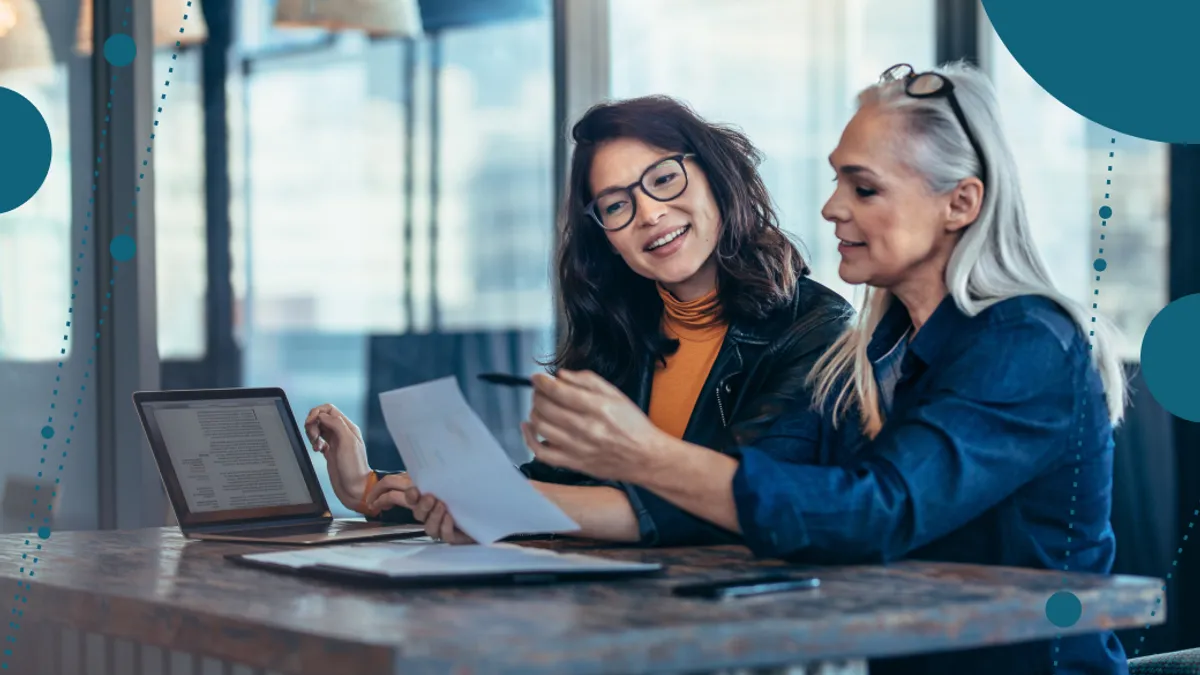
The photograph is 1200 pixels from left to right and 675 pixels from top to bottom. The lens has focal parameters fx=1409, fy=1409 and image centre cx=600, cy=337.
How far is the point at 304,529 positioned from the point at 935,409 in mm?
1034

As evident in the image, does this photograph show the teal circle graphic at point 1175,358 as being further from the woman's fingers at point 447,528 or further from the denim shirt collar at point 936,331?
the woman's fingers at point 447,528

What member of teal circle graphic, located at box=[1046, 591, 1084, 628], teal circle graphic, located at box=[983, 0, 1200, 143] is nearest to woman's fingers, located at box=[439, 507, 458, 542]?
teal circle graphic, located at box=[1046, 591, 1084, 628]

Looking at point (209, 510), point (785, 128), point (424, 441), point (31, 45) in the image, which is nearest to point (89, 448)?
point (31, 45)

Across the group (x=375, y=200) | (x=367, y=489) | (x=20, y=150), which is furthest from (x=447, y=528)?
(x=375, y=200)

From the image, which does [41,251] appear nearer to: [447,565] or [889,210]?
[447,565]

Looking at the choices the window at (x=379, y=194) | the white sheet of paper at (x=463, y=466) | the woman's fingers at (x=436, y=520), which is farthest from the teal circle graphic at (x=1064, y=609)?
the window at (x=379, y=194)

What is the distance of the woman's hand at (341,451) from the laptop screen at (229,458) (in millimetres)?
117

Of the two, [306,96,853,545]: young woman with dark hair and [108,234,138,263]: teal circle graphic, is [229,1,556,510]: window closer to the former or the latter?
[108,234,138,263]: teal circle graphic

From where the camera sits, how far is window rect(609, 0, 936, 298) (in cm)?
466

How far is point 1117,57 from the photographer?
2828 millimetres

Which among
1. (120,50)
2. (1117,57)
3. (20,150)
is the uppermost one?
(120,50)

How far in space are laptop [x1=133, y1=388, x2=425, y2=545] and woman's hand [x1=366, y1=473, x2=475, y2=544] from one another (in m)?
0.05

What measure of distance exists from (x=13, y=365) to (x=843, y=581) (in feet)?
7.20

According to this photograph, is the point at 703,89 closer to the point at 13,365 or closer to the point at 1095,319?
the point at 13,365
